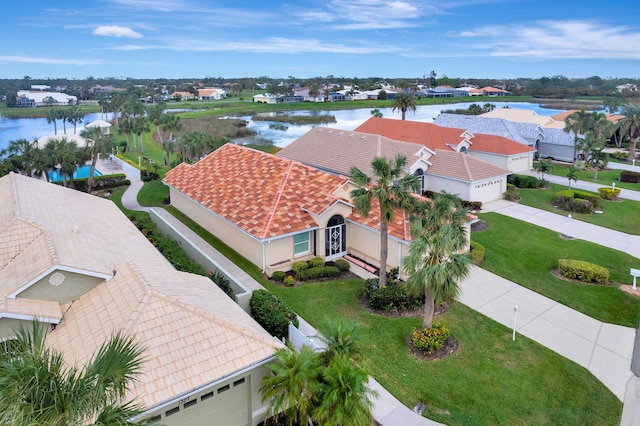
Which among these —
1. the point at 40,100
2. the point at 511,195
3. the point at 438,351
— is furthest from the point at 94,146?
the point at 40,100

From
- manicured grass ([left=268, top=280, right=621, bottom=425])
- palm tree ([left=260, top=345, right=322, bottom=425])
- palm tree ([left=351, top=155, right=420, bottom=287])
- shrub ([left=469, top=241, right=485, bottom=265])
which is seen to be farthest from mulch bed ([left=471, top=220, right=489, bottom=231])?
palm tree ([left=260, top=345, right=322, bottom=425])

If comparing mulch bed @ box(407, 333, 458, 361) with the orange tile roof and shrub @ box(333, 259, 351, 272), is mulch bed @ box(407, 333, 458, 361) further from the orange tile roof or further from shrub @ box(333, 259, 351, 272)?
the orange tile roof

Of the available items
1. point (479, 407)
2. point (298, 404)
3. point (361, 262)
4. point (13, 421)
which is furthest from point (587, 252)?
point (13, 421)

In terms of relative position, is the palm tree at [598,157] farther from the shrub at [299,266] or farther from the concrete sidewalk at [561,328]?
the shrub at [299,266]

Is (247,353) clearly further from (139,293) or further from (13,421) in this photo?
(13,421)

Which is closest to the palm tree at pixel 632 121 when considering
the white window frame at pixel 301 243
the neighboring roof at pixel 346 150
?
the neighboring roof at pixel 346 150

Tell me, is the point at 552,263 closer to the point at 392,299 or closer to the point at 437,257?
the point at 392,299

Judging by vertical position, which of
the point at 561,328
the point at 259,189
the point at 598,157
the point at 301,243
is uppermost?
the point at 598,157
